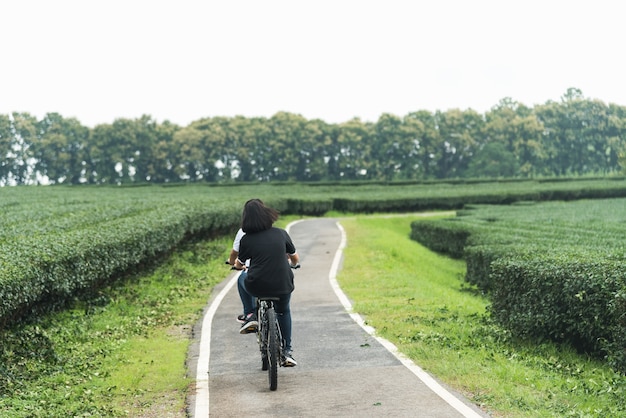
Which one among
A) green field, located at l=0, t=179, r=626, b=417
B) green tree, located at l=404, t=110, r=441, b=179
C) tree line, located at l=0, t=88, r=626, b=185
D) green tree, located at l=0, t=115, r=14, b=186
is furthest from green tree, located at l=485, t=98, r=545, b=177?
green field, located at l=0, t=179, r=626, b=417

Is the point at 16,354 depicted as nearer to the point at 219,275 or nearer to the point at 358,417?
the point at 358,417

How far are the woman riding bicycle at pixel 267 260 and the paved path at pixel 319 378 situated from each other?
0.63 m

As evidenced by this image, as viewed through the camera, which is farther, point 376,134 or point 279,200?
point 376,134

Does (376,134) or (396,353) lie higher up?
(376,134)

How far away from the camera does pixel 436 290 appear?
17922mm

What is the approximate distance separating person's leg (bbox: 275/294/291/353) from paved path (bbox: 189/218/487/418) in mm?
462

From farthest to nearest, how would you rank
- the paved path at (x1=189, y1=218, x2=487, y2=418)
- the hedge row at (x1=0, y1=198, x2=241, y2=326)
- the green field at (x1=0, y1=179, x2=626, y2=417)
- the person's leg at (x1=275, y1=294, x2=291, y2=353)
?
the hedge row at (x1=0, y1=198, x2=241, y2=326) → the person's leg at (x1=275, y1=294, x2=291, y2=353) → the green field at (x1=0, y1=179, x2=626, y2=417) → the paved path at (x1=189, y1=218, x2=487, y2=418)

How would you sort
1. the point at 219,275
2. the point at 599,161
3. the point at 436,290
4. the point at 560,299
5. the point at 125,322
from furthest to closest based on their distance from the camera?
the point at 599,161, the point at 219,275, the point at 436,290, the point at 125,322, the point at 560,299

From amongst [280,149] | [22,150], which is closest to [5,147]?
[22,150]

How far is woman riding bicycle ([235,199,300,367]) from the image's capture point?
895 centimetres

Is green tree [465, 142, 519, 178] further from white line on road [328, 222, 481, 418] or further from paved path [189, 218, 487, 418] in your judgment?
paved path [189, 218, 487, 418]

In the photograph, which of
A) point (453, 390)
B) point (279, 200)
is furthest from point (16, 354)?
point (279, 200)

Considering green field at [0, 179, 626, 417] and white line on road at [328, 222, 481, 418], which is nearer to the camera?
white line on road at [328, 222, 481, 418]

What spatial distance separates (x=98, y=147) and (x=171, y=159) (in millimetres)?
10655
